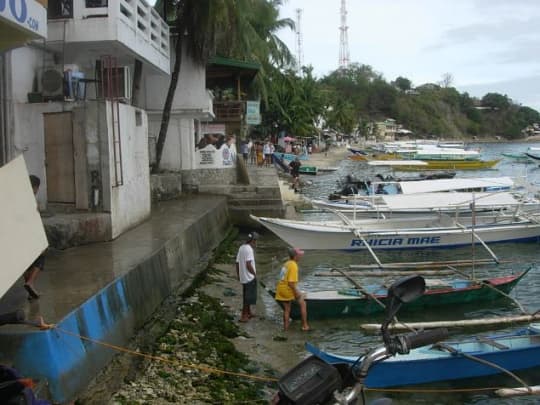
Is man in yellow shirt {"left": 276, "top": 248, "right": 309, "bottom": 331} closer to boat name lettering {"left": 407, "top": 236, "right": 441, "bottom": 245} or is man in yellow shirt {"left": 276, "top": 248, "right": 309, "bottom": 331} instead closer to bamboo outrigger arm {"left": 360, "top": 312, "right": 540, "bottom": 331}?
bamboo outrigger arm {"left": 360, "top": 312, "right": 540, "bottom": 331}

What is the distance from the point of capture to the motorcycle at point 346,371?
313 centimetres

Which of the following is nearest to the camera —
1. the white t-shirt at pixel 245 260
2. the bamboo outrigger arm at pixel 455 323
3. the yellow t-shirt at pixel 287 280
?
the bamboo outrigger arm at pixel 455 323

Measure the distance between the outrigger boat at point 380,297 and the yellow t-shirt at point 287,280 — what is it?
34 centimetres

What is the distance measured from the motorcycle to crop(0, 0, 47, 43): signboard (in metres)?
5.98

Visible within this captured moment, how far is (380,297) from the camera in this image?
11812 mm

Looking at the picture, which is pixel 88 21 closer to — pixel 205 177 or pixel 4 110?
pixel 4 110

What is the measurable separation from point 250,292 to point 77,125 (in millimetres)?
4997

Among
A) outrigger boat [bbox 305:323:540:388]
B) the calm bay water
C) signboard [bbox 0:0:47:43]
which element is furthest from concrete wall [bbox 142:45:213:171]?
outrigger boat [bbox 305:323:540:388]

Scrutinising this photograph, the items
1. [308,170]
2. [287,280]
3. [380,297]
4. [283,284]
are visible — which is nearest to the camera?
[287,280]

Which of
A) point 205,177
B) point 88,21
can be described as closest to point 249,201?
point 205,177

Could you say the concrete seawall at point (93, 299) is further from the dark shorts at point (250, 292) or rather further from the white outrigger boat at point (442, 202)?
the white outrigger boat at point (442, 202)

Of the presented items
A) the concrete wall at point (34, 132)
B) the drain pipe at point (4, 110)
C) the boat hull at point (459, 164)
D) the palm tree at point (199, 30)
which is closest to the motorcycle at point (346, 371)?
the drain pipe at point (4, 110)

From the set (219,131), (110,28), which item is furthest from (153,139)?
(110,28)

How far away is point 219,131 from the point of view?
26.8 meters
